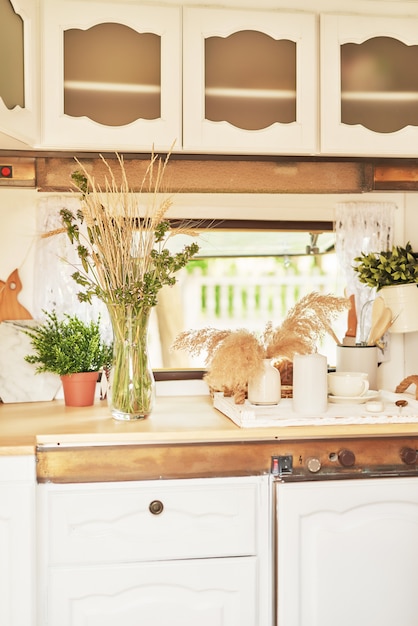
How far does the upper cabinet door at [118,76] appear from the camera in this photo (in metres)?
2.18

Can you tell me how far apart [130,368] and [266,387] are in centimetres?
43

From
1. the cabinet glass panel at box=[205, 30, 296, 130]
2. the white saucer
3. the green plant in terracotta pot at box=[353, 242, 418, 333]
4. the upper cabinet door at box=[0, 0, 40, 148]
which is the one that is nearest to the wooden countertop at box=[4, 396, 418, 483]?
the white saucer

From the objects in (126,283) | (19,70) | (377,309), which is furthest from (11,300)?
(377,309)

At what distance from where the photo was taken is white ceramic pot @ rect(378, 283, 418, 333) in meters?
2.49

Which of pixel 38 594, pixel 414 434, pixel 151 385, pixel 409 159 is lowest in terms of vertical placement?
pixel 38 594

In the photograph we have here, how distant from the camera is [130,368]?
6.75 ft

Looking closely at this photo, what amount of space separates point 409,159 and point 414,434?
40.8 inches

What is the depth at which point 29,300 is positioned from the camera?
2.47 meters

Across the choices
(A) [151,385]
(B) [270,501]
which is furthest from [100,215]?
(B) [270,501]

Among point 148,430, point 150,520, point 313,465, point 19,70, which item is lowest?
point 150,520

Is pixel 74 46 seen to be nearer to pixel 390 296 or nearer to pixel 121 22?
pixel 121 22

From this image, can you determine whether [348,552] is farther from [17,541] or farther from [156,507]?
[17,541]

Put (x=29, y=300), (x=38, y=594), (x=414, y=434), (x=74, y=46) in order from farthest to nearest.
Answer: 1. (x=29, y=300)
2. (x=74, y=46)
3. (x=414, y=434)
4. (x=38, y=594)

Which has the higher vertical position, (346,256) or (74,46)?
(74,46)
